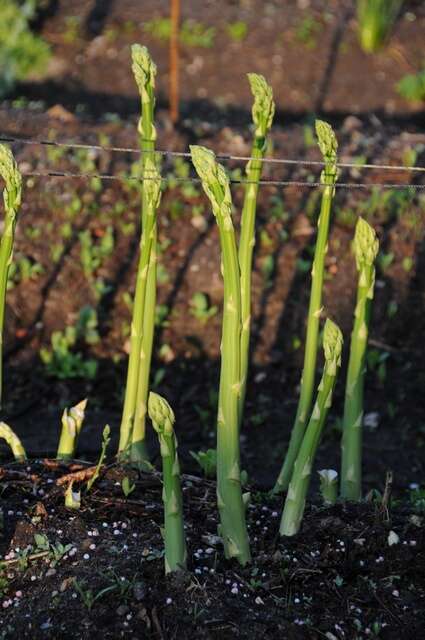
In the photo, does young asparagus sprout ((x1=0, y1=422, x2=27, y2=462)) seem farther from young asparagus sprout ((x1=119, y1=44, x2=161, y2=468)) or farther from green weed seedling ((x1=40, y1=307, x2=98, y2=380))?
green weed seedling ((x1=40, y1=307, x2=98, y2=380))

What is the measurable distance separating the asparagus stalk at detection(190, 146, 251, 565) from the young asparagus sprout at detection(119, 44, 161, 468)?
50 centimetres

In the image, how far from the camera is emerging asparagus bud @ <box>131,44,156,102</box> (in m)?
3.23

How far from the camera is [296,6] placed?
8898 millimetres

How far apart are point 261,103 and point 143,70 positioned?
391 millimetres

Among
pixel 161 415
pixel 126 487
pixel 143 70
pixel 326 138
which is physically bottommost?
pixel 126 487

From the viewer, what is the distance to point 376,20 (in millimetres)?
8172

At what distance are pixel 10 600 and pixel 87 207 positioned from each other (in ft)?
9.62

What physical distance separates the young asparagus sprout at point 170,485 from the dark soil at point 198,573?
0.23 feet

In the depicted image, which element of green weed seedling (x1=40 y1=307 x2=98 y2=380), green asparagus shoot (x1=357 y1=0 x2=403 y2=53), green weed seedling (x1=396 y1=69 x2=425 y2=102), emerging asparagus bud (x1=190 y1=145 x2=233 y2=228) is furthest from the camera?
green asparagus shoot (x1=357 y1=0 x2=403 y2=53)

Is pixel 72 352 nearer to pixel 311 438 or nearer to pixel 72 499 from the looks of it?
pixel 72 499

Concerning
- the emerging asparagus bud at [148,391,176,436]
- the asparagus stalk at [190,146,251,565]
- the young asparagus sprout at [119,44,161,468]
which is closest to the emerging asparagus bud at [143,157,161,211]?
the young asparagus sprout at [119,44,161,468]

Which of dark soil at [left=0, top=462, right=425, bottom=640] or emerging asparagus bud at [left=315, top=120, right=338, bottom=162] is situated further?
emerging asparagus bud at [left=315, top=120, right=338, bottom=162]

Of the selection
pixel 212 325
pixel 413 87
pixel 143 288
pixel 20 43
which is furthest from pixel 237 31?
pixel 143 288

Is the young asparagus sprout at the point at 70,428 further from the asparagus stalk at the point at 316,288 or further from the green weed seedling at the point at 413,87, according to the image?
the green weed seedling at the point at 413,87
